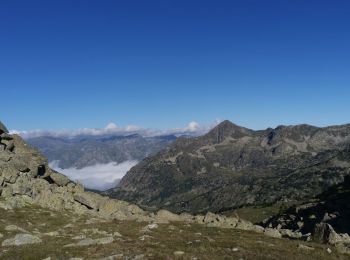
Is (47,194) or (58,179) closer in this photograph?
(47,194)

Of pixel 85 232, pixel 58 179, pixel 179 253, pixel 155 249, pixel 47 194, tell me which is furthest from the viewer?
pixel 58 179

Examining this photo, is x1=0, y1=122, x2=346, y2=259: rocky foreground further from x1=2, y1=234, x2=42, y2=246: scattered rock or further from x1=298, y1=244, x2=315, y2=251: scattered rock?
x1=298, y1=244, x2=315, y2=251: scattered rock

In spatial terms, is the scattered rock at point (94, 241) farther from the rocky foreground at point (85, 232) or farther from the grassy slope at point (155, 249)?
the grassy slope at point (155, 249)

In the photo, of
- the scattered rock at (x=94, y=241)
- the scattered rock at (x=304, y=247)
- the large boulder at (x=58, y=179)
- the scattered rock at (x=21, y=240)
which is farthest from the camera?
the large boulder at (x=58, y=179)

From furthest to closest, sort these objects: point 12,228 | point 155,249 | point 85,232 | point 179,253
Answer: point 85,232
point 12,228
point 155,249
point 179,253

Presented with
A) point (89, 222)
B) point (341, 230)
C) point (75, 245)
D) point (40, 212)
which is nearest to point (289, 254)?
point (75, 245)

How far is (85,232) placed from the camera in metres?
58.8

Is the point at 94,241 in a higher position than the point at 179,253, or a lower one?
lower

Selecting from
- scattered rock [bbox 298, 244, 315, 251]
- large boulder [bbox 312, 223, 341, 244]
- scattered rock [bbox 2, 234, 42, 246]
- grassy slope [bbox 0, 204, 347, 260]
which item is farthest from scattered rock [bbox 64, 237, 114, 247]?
large boulder [bbox 312, 223, 341, 244]

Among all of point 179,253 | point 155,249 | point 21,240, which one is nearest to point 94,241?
point 21,240

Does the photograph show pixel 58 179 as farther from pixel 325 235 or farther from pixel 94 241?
pixel 325 235

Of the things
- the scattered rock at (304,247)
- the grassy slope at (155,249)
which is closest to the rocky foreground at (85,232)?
the grassy slope at (155,249)

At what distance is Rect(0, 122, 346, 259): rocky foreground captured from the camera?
42.6 metres

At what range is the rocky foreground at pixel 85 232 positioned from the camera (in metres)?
42.6
